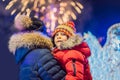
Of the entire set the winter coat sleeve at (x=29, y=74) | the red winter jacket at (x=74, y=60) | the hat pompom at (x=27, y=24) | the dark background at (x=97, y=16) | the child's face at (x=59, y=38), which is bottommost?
the winter coat sleeve at (x=29, y=74)

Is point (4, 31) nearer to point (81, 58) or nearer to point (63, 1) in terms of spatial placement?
point (63, 1)

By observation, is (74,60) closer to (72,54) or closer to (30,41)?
(72,54)

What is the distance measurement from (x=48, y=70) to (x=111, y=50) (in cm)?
160

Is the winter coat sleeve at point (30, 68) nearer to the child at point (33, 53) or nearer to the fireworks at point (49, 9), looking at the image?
the child at point (33, 53)

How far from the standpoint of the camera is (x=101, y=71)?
3.03 metres

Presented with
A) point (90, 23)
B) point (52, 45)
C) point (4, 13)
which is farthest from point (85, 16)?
point (52, 45)

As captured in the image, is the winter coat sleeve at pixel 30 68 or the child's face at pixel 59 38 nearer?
the winter coat sleeve at pixel 30 68

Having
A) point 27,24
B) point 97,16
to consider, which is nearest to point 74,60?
point 27,24

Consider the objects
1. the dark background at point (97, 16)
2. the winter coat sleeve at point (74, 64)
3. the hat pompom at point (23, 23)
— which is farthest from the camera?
the dark background at point (97, 16)

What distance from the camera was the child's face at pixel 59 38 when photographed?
1.72 meters

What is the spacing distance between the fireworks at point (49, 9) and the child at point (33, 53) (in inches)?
52.1

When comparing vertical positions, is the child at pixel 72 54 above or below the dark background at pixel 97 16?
Result: below

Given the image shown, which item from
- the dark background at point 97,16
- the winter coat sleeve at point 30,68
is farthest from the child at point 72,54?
the dark background at point 97,16

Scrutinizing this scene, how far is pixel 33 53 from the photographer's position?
159cm
